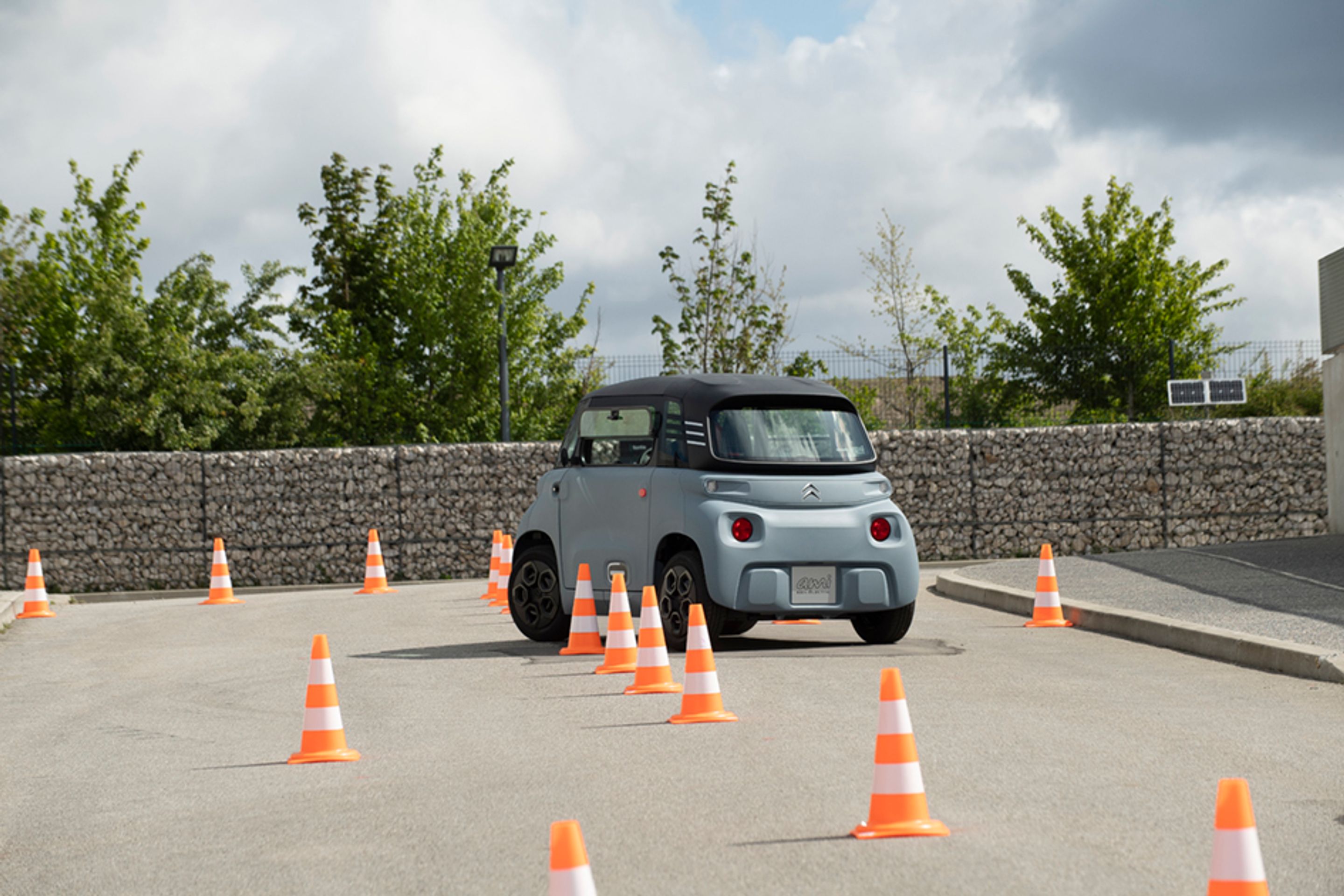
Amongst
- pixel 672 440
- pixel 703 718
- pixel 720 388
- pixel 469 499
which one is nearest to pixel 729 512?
pixel 672 440

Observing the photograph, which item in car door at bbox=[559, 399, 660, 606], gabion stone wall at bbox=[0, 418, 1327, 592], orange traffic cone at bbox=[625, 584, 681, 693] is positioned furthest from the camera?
gabion stone wall at bbox=[0, 418, 1327, 592]

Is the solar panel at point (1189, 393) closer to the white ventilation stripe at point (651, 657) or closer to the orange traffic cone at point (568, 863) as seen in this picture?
the white ventilation stripe at point (651, 657)

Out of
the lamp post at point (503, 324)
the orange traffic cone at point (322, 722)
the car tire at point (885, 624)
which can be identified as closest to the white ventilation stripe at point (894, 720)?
the orange traffic cone at point (322, 722)

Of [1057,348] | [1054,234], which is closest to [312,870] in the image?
[1057,348]

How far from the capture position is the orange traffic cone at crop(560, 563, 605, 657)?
38.1 feet

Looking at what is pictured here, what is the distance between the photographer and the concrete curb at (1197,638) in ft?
33.1

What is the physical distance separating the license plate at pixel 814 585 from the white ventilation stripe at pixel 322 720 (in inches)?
165

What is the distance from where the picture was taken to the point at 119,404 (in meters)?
27.0

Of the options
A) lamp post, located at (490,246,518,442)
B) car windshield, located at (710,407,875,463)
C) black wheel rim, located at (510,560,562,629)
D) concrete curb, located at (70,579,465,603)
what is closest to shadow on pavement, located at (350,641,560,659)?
black wheel rim, located at (510,560,562,629)

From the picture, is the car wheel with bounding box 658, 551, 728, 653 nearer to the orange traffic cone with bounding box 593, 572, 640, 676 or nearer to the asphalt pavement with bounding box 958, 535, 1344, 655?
the orange traffic cone with bounding box 593, 572, 640, 676

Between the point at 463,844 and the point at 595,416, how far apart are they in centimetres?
714

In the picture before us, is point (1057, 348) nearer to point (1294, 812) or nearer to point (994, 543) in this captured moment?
point (994, 543)

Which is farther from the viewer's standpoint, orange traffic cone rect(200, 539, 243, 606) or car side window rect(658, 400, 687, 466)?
orange traffic cone rect(200, 539, 243, 606)

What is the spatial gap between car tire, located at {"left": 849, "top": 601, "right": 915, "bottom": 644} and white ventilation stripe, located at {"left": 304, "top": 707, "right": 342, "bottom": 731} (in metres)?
5.00
